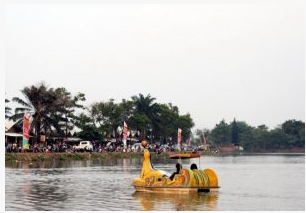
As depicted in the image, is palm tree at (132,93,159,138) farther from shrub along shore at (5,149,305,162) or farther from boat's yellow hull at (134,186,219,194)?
boat's yellow hull at (134,186,219,194)

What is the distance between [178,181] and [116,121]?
74.6 metres

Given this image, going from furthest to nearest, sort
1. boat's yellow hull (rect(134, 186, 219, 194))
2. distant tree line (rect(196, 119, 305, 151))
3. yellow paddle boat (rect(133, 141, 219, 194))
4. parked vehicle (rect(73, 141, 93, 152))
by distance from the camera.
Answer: distant tree line (rect(196, 119, 305, 151)) < parked vehicle (rect(73, 141, 93, 152)) < yellow paddle boat (rect(133, 141, 219, 194)) < boat's yellow hull (rect(134, 186, 219, 194))

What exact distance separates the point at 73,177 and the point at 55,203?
15.8 m

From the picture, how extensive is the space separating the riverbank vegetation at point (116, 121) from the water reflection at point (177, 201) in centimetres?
5212

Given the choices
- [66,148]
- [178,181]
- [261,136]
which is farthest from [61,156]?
[261,136]

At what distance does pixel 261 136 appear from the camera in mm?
176625

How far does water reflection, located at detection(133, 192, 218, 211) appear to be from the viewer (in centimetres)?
2406

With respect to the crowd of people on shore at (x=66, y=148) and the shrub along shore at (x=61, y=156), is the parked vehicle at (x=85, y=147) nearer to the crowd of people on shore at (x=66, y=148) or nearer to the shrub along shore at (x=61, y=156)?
the crowd of people on shore at (x=66, y=148)

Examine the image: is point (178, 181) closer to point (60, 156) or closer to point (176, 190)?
point (176, 190)

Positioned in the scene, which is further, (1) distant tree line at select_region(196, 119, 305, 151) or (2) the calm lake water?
(1) distant tree line at select_region(196, 119, 305, 151)

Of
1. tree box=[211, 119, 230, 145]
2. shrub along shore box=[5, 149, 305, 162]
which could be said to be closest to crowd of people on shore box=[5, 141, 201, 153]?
shrub along shore box=[5, 149, 305, 162]

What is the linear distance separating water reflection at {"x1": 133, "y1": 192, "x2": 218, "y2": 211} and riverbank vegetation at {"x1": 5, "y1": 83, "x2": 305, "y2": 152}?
52.1 meters

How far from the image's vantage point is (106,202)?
25.6 m

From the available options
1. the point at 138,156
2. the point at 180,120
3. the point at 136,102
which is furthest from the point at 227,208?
the point at 180,120
